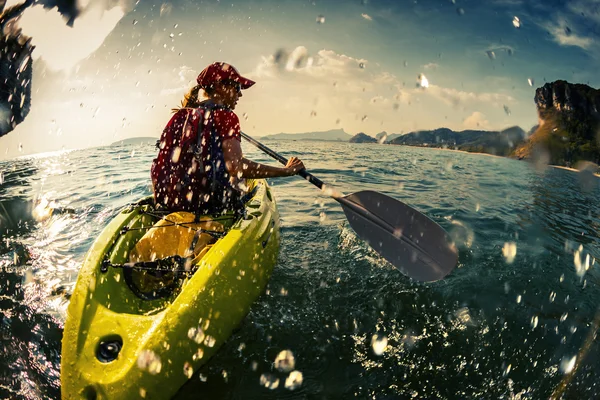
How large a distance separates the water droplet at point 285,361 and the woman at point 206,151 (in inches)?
A: 70.4

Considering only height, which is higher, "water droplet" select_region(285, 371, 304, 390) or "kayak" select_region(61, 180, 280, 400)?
"kayak" select_region(61, 180, 280, 400)

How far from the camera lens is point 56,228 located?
7160mm

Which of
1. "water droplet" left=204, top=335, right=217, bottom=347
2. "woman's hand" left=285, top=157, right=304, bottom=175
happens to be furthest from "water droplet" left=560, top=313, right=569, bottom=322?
"water droplet" left=204, top=335, right=217, bottom=347

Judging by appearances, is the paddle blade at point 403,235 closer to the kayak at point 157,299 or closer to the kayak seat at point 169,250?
the kayak at point 157,299

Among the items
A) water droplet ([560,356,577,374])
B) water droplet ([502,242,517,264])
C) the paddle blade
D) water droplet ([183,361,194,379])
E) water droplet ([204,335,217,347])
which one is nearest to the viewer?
water droplet ([183,361,194,379])

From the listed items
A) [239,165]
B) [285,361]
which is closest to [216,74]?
[239,165]

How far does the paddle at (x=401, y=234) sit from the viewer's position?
4523 millimetres

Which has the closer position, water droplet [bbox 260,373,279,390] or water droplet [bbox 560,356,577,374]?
water droplet [bbox 260,373,279,390]

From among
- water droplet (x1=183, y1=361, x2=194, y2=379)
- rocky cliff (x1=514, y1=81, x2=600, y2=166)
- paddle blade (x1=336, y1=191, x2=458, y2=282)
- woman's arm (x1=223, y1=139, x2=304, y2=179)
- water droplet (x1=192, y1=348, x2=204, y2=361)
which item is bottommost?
water droplet (x1=183, y1=361, x2=194, y2=379)

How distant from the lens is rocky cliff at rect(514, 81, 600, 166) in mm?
82869

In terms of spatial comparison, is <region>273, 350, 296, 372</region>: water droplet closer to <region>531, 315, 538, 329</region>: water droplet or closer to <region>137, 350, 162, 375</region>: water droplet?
<region>137, 350, 162, 375</region>: water droplet

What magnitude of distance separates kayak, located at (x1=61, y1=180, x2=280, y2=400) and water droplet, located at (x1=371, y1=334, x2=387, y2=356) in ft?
4.61

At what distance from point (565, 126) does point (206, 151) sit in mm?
139019

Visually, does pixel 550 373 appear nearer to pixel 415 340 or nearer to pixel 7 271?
pixel 415 340
